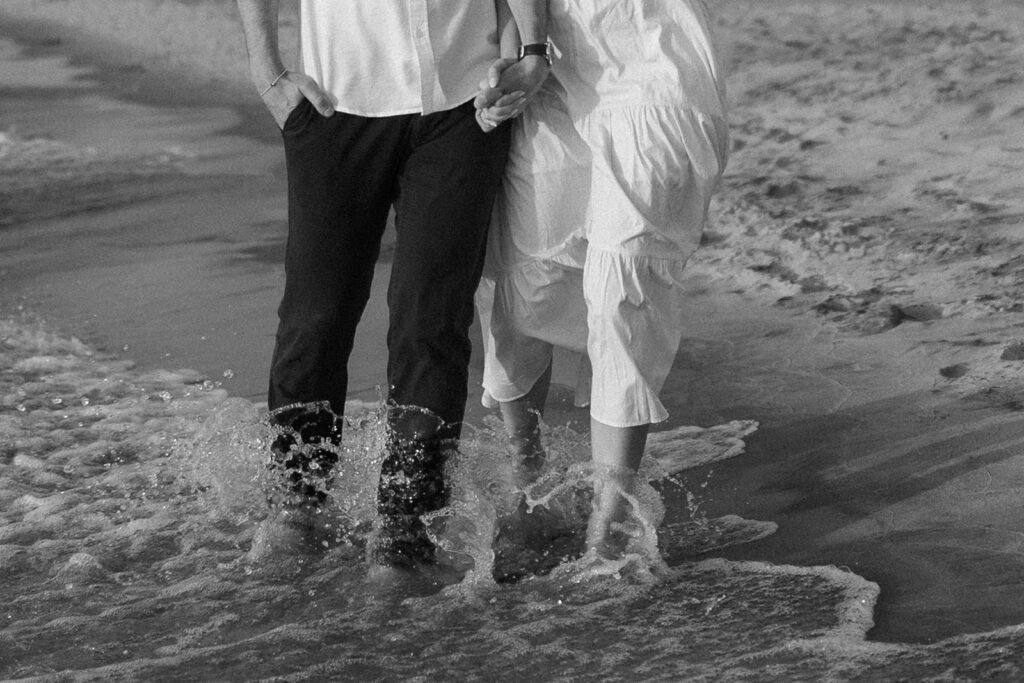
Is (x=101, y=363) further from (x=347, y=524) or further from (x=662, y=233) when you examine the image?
(x=662, y=233)

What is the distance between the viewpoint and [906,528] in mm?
3203

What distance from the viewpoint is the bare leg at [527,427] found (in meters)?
3.37

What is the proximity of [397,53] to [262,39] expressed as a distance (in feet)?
0.99

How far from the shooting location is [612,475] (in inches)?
118

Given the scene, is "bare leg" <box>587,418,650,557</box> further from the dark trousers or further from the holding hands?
the holding hands

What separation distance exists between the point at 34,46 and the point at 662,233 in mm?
8387

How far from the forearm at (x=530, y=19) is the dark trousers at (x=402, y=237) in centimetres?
20

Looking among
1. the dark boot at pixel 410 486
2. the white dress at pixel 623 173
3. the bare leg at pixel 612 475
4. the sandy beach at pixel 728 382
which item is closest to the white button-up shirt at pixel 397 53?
the white dress at pixel 623 173

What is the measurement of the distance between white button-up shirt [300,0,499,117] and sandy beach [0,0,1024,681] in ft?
3.08

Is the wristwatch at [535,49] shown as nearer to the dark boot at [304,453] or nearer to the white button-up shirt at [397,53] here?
the white button-up shirt at [397,53]

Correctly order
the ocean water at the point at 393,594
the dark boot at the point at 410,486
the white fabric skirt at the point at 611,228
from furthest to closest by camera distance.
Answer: the dark boot at the point at 410,486 → the white fabric skirt at the point at 611,228 → the ocean water at the point at 393,594

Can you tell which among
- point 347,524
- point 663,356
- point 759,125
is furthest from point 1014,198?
point 347,524

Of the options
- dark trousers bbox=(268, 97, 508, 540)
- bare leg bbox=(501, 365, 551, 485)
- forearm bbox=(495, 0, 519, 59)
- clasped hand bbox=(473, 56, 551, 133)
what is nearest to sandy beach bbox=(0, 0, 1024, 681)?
bare leg bbox=(501, 365, 551, 485)

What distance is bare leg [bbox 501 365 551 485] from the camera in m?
3.37
